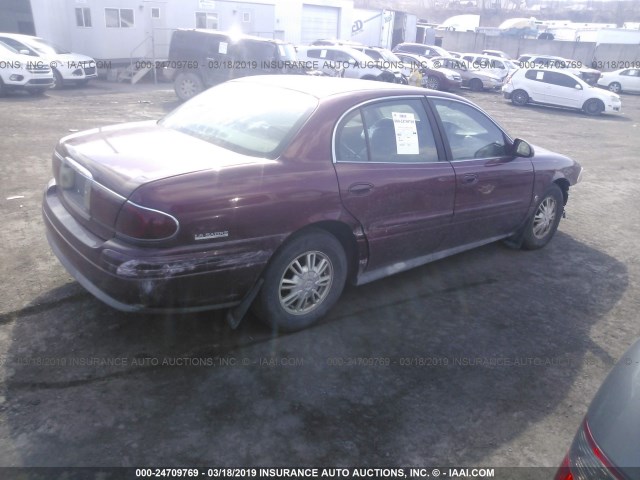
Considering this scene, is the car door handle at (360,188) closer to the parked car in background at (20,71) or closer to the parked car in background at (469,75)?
the parked car in background at (20,71)

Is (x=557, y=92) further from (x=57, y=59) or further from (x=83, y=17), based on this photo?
(x=83, y=17)

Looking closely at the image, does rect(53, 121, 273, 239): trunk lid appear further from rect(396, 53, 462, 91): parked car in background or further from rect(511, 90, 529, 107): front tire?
rect(396, 53, 462, 91): parked car in background

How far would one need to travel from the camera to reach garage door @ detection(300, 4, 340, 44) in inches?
1113

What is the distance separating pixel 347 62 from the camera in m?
20.4

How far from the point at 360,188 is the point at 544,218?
9.03ft

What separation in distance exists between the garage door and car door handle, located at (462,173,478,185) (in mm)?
25796

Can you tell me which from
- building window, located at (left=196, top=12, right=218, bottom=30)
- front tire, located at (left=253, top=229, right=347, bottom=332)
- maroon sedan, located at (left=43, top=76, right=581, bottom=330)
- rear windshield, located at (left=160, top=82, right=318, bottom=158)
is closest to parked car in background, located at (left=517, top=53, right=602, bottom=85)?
building window, located at (left=196, top=12, right=218, bottom=30)

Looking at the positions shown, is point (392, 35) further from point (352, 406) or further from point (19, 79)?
point (352, 406)

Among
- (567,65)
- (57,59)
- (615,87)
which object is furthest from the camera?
(615,87)

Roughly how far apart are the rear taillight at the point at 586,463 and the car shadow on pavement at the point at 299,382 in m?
0.99

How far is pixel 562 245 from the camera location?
5840mm

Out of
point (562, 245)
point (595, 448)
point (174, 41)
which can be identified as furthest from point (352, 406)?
point (174, 41)

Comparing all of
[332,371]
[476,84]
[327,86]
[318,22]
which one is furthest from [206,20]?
[332,371]

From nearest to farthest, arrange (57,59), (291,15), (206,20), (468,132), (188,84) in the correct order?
(468,132) < (188,84) < (57,59) < (206,20) < (291,15)
